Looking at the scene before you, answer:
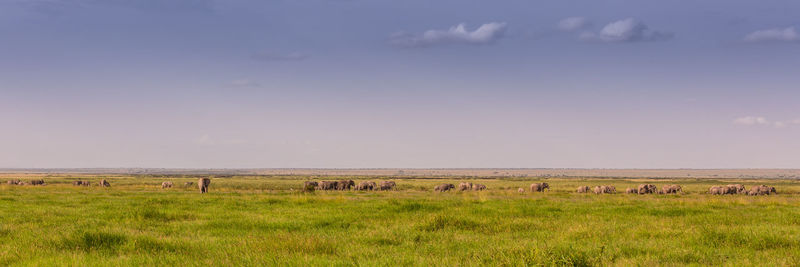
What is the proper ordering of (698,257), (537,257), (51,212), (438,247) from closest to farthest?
1. (537,257)
2. (698,257)
3. (438,247)
4. (51,212)

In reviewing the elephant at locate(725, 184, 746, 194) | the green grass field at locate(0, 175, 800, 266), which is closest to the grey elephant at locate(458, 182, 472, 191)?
the elephant at locate(725, 184, 746, 194)

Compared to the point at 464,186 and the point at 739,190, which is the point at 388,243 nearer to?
the point at 464,186

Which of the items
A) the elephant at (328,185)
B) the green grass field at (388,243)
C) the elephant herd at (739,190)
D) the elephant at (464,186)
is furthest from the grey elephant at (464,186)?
the green grass field at (388,243)

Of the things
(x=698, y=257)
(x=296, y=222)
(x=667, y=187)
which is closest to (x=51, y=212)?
(x=296, y=222)

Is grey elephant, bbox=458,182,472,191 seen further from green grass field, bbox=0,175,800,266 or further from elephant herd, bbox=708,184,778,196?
green grass field, bbox=0,175,800,266

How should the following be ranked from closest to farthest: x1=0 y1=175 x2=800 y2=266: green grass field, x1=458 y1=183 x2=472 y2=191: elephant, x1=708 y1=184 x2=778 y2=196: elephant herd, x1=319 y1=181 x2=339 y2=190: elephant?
x1=0 y1=175 x2=800 y2=266: green grass field, x1=708 y1=184 x2=778 y2=196: elephant herd, x1=319 y1=181 x2=339 y2=190: elephant, x1=458 y1=183 x2=472 y2=191: elephant

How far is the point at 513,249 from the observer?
27.8 ft

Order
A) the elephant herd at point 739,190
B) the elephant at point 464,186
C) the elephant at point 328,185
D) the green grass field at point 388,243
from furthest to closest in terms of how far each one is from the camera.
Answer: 1. the elephant at point 464,186
2. the elephant at point 328,185
3. the elephant herd at point 739,190
4. the green grass field at point 388,243

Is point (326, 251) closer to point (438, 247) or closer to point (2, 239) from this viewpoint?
point (438, 247)

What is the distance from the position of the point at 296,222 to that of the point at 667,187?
53764mm

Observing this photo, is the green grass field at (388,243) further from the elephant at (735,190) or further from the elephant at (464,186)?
the elephant at (464,186)

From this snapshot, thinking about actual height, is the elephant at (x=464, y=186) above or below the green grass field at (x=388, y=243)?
below

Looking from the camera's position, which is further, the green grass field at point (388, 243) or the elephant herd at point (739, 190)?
the elephant herd at point (739, 190)

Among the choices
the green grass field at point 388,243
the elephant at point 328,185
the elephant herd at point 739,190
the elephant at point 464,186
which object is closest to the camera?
the green grass field at point 388,243
